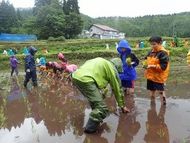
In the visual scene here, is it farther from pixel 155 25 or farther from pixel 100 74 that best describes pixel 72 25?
pixel 100 74

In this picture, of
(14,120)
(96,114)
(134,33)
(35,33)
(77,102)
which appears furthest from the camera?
(134,33)

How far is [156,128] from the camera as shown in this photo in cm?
642

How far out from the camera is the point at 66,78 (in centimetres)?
1455

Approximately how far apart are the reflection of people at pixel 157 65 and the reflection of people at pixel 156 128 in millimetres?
654

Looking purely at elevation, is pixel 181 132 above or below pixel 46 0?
below

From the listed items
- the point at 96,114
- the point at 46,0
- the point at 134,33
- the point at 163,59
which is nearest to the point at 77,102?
the point at 163,59

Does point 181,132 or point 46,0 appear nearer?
point 181,132

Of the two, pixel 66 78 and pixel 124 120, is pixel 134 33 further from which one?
pixel 124 120

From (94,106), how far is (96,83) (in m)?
0.41

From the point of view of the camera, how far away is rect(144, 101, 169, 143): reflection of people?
19.1ft

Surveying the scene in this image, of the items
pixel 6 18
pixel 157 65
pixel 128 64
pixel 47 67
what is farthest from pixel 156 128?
pixel 6 18

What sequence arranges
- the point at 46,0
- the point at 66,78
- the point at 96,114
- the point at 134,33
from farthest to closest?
the point at 134,33, the point at 46,0, the point at 66,78, the point at 96,114

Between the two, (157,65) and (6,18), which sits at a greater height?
(6,18)

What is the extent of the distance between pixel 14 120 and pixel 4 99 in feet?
10.2
